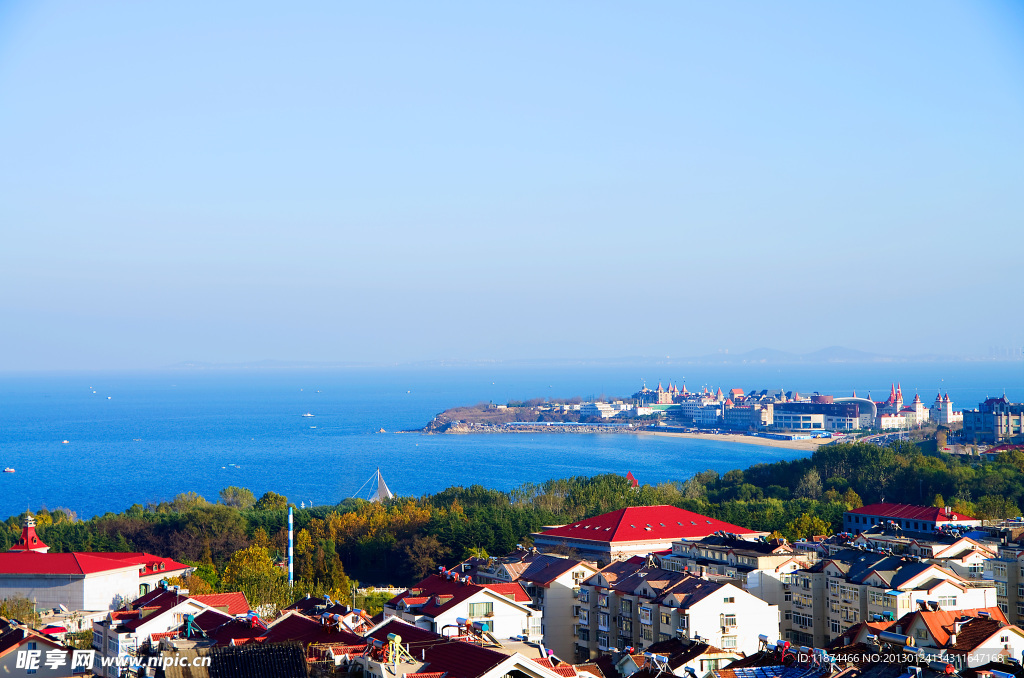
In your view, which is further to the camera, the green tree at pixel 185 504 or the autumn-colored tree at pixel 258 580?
the green tree at pixel 185 504

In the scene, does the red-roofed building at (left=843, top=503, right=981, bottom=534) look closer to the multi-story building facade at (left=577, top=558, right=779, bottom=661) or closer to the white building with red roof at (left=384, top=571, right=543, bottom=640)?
the multi-story building facade at (left=577, top=558, right=779, bottom=661)

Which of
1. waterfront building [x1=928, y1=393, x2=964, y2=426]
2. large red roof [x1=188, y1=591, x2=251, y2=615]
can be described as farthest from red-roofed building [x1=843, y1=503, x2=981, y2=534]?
waterfront building [x1=928, y1=393, x2=964, y2=426]

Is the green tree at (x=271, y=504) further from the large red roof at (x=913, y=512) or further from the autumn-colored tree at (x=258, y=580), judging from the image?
the large red roof at (x=913, y=512)

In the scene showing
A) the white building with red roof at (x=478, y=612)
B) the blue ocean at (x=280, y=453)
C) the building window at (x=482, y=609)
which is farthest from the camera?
the blue ocean at (x=280, y=453)

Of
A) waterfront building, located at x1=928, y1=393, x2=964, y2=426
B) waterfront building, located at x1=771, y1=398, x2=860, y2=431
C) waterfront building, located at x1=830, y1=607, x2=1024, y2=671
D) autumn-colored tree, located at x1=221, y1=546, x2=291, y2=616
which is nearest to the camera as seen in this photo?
waterfront building, located at x1=830, y1=607, x2=1024, y2=671

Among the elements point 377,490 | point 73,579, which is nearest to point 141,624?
point 73,579

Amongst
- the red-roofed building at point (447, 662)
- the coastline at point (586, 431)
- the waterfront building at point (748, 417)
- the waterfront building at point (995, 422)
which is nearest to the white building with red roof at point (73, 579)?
the red-roofed building at point (447, 662)
